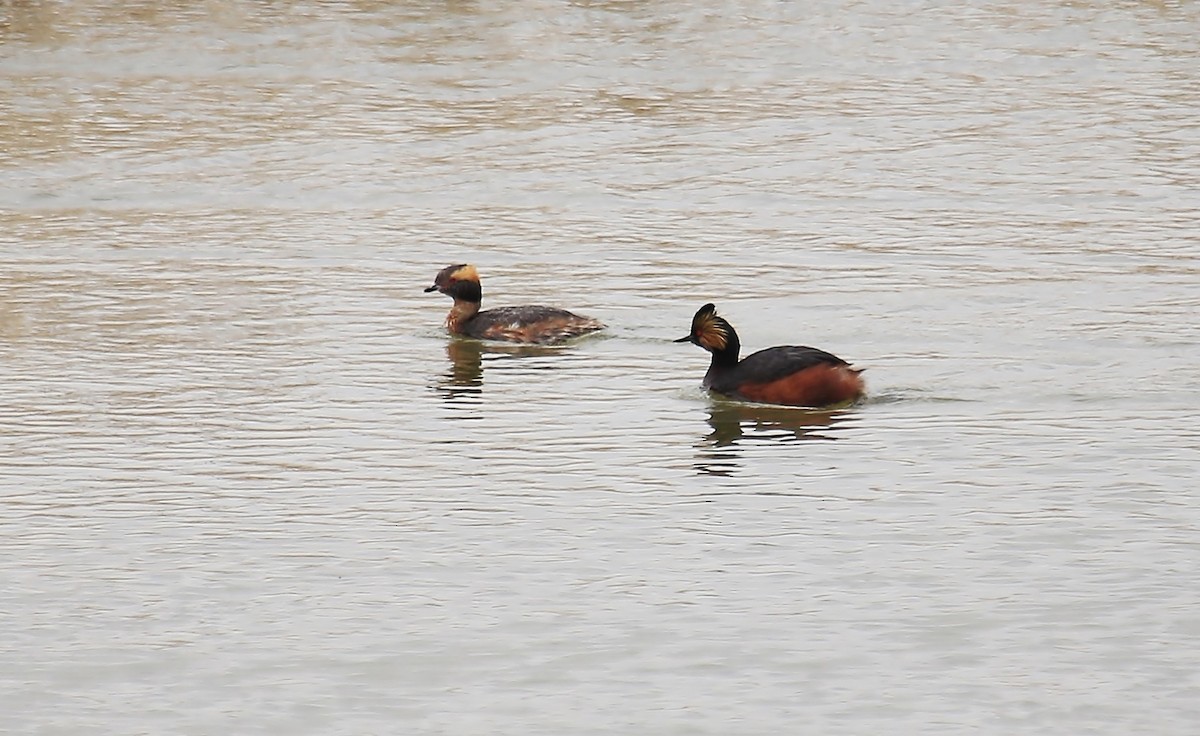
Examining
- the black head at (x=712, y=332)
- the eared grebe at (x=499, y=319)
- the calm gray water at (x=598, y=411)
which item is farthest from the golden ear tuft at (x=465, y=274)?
the black head at (x=712, y=332)

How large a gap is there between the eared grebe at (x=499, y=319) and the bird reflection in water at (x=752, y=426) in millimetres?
2155

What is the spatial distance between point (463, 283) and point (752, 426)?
3.99 m

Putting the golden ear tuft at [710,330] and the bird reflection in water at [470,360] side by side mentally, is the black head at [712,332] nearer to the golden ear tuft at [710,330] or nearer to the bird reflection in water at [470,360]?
the golden ear tuft at [710,330]

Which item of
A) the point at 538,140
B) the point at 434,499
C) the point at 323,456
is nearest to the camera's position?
the point at 434,499

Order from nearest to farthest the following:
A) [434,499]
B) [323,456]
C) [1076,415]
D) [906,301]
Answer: [434,499] < [323,456] < [1076,415] < [906,301]

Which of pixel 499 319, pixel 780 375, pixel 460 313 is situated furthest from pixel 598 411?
pixel 460 313

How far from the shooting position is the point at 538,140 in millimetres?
25078

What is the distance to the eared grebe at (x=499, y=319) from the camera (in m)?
15.6

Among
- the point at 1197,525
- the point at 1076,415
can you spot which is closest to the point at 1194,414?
the point at 1076,415

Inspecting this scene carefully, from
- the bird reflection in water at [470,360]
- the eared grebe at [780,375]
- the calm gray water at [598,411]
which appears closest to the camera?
the calm gray water at [598,411]

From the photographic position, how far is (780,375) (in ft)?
44.5

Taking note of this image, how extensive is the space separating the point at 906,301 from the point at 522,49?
16.3 meters

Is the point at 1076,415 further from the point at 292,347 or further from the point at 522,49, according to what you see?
the point at 522,49

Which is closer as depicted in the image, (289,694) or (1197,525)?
(289,694)
